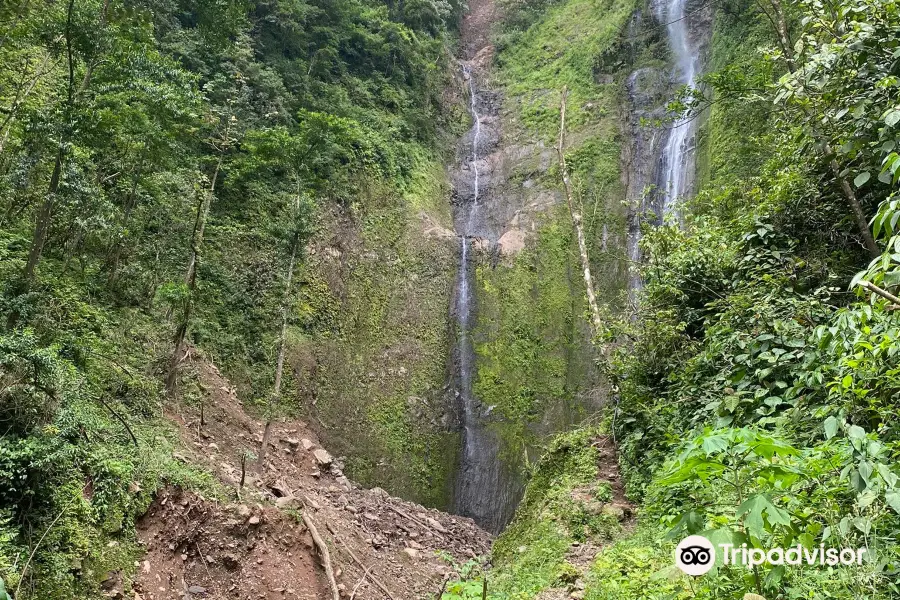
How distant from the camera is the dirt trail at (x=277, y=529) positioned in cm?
654

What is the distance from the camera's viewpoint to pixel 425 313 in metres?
16.9

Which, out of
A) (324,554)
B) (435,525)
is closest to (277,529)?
(324,554)

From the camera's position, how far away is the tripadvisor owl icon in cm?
204

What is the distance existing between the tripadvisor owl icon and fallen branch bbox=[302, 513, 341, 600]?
5930 mm

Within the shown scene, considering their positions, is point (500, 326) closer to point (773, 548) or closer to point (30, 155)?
point (30, 155)

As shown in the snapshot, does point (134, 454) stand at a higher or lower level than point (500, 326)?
lower

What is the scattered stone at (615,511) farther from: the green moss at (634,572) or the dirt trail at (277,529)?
the dirt trail at (277,529)

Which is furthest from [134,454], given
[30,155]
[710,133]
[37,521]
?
[710,133]

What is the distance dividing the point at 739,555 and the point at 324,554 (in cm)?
665

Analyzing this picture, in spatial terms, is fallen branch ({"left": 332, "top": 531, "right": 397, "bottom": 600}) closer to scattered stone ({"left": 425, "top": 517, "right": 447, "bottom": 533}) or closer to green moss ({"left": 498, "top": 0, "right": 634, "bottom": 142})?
scattered stone ({"left": 425, "top": 517, "right": 447, "bottom": 533})

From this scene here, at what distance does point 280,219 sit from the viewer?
1420 centimetres

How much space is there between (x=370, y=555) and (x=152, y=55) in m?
9.86

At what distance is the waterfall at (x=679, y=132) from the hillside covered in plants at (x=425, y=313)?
0.40 ft

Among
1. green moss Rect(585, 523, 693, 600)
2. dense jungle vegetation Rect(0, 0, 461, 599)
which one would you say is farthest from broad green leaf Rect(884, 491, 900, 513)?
dense jungle vegetation Rect(0, 0, 461, 599)
